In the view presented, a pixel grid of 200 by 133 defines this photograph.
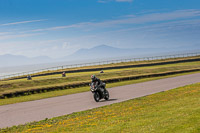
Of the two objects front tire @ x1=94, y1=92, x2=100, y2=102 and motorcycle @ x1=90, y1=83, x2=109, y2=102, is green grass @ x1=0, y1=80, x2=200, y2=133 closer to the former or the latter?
motorcycle @ x1=90, y1=83, x2=109, y2=102

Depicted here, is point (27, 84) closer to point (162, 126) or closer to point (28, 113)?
point (28, 113)

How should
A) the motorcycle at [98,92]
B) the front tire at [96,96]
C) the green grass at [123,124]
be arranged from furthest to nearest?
the front tire at [96,96] → the motorcycle at [98,92] → the green grass at [123,124]

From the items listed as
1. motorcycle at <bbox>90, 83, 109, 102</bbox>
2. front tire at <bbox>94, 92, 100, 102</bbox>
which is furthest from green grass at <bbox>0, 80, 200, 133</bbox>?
front tire at <bbox>94, 92, 100, 102</bbox>

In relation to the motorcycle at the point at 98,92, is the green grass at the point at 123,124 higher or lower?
lower

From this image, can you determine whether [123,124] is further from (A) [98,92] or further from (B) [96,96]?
(A) [98,92]

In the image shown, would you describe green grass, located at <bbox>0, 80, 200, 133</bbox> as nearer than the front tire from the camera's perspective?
Yes

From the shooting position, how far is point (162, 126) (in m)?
10.6

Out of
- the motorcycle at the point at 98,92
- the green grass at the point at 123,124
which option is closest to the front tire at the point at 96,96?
the motorcycle at the point at 98,92

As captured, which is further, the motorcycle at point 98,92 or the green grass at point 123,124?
the motorcycle at point 98,92

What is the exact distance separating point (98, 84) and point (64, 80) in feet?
71.9

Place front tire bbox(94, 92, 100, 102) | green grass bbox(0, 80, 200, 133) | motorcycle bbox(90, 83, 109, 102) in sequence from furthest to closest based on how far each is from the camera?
front tire bbox(94, 92, 100, 102), motorcycle bbox(90, 83, 109, 102), green grass bbox(0, 80, 200, 133)

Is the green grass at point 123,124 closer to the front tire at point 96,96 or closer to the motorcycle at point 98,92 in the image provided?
the motorcycle at point 98,92

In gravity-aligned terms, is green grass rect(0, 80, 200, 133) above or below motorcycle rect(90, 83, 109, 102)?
below

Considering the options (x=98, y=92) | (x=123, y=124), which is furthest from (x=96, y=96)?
(x=123, y=124)
